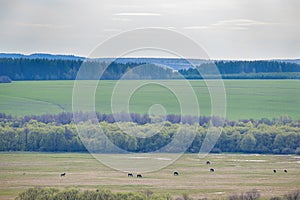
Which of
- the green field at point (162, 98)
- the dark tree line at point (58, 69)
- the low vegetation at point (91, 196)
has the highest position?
the dark tree line at point (58, 69)

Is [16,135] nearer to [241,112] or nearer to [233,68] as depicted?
[241,112]

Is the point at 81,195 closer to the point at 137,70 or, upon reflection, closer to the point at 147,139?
the point at 147,139

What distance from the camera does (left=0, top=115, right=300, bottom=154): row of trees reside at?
63.1 metres

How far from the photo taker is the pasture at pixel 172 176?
42406 mm

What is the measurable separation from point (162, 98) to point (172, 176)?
154ft

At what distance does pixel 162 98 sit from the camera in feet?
311

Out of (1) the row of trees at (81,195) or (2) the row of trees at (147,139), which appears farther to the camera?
(2) the row of trees at (147,139)

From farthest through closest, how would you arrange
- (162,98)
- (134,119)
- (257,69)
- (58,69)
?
(257,69), (58,69), (162,98), (134,119)

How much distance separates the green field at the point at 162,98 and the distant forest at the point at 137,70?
1673 millimetres

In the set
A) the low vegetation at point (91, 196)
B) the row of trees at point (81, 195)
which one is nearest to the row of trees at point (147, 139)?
the low vegetation at point (91, 196)

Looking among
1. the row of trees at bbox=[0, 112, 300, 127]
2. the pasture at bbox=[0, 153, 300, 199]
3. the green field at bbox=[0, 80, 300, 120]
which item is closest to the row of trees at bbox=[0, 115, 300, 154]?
the pasture at bbox=[0, 153, 300, 199]

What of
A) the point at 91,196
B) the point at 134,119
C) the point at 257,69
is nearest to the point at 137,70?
the point at 257,69

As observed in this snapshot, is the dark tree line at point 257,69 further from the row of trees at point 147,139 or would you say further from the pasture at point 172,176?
the pasture at point 172,176

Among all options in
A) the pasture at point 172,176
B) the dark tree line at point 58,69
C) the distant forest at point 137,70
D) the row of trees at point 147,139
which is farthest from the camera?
the dark tree line at point 58,69
